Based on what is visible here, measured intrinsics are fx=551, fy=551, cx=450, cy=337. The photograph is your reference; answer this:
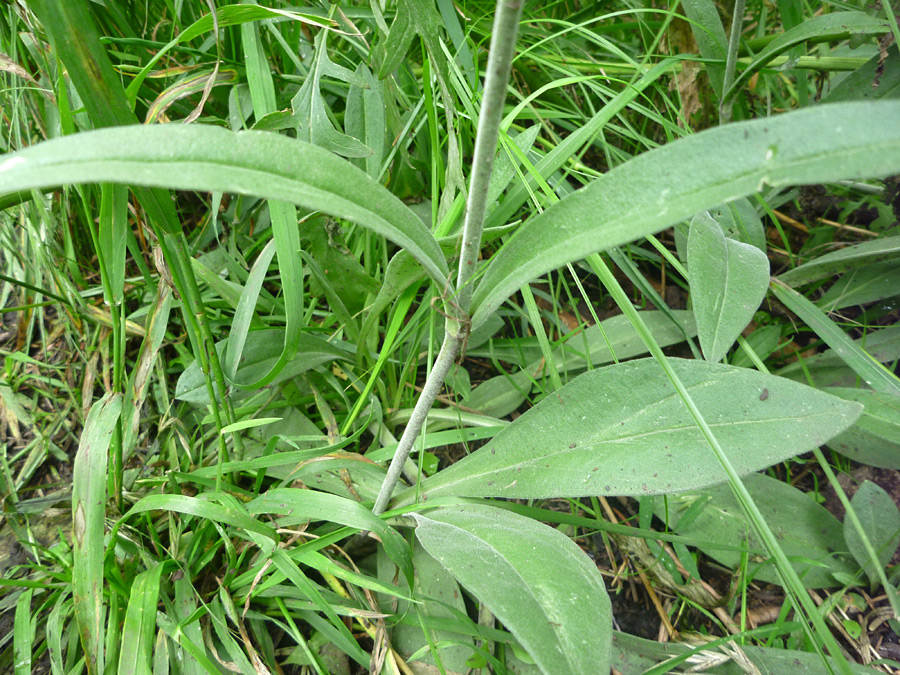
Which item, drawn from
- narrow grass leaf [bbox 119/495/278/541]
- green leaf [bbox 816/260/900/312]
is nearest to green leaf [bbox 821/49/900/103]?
green leaf [bbox 816/260/900/312]

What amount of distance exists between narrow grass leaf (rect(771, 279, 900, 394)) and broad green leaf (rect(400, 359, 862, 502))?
0.38 metres

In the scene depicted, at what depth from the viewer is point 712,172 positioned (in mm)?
409

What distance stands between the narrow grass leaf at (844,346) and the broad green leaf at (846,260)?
77 mm

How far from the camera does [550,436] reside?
83cm

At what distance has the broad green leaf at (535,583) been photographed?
1.87 ft

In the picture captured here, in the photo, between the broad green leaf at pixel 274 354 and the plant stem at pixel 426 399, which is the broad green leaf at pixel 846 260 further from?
the broad green leaf at pixel 274 354

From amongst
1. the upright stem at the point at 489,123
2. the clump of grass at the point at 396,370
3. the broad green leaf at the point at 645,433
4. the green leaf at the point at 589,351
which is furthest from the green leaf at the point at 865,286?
the upright stem at the point at 489,123

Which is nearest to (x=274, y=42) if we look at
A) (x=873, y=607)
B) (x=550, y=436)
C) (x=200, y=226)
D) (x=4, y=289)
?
(x=200, y=226)

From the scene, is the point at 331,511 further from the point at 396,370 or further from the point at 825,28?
the point at 825,28

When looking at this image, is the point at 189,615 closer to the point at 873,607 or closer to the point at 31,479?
the point at 31,479

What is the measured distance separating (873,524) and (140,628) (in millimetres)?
1231

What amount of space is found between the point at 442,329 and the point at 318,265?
28 cm

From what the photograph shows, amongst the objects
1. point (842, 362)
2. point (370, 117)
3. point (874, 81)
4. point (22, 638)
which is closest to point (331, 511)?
point (22, 638)

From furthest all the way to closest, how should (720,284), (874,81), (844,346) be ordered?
1. (874,81)
2. (844,346)
3. (720,284)
